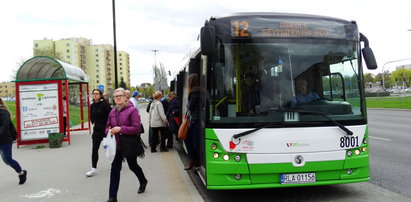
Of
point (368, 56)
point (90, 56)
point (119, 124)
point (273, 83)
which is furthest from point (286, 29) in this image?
point (90, 56)

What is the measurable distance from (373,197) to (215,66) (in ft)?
9.74

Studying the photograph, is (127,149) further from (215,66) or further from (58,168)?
(58,168)

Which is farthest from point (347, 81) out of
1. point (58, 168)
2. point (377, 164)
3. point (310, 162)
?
point (58, 168)

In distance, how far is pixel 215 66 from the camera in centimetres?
500

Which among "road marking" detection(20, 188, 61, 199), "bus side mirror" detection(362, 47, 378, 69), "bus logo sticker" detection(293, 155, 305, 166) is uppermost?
"bus side mirror" detection(362, 47, 378, 69)

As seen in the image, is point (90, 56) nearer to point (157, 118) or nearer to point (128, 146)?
point (157, 118)

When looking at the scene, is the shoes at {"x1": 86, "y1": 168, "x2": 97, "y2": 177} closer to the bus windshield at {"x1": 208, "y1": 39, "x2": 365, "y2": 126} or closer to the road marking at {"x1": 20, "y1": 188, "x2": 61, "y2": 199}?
the road marking at {"x1": 20, "y1": 188, "x2": 61, "y2": 199}

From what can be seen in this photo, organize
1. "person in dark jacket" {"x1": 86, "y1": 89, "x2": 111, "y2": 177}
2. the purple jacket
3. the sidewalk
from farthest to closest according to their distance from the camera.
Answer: "person in dark jacket" {"x1": 86, "y1": 89, "x2": 111, "y2": 177} → the sidewalk → the purple jacket

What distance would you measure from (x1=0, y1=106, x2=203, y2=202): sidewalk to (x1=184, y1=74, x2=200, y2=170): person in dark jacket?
0.54 metres

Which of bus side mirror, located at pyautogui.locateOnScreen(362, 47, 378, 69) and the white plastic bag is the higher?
bus side mirror, located at pyautogui.locateOnScreen(362, 47, 378, 69)

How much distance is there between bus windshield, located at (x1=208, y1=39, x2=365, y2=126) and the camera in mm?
4898

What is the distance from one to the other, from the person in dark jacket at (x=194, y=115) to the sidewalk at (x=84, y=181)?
542 mm

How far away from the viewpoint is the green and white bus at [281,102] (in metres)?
4.80

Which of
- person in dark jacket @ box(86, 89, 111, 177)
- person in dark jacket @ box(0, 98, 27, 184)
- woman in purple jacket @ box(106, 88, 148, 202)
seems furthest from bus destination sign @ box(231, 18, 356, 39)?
person in dark jacket @ box(0, 98, 27, 184)
